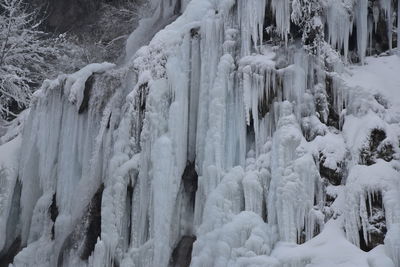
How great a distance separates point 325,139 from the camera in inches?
288

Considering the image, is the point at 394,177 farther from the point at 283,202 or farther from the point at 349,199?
the point at 283,202

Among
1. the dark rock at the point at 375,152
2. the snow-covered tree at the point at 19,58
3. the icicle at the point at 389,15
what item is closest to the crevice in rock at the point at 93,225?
the dark rock at the point at 375,152

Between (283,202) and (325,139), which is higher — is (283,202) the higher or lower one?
the lower one

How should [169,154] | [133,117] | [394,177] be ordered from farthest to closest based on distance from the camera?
[133,117]
[169,154]
[394,177]

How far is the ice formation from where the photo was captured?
6812 millimetres

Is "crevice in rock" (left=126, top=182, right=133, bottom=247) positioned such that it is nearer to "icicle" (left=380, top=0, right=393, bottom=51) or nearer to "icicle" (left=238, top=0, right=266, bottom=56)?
"icicle" (left=238, top=0, right=266, bottom=56)

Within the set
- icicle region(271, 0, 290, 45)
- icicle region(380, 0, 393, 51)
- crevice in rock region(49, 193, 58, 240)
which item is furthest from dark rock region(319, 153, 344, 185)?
crevice in rock region(49, 193, 58, 240)

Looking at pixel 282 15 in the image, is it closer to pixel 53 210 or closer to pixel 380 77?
pixel 380 77

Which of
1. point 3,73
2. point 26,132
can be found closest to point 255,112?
point 26,132

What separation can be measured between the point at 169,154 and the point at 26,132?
408cm

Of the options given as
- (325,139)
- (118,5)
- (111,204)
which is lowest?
(111,204)

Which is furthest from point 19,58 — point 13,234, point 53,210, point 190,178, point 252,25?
point 252,25

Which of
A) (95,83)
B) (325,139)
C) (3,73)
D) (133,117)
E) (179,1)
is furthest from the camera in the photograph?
(3,73)

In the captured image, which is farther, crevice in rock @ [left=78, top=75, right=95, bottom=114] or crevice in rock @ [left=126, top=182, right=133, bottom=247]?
crevice in rock @ [left=78, top=75, right=95, bottom=114]
